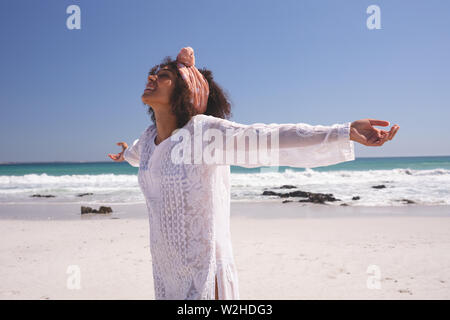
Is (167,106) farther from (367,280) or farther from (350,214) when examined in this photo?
(350,214)

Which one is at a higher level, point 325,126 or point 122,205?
point 325,126

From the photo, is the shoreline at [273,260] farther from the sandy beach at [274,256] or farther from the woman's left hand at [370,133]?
the woman's left hand at [370,133]

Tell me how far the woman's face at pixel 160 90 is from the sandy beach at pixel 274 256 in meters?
3.49

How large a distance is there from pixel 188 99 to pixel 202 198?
0.47 meters

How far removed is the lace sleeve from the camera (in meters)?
1.27

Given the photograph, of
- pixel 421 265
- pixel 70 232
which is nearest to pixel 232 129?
pixel 421 265

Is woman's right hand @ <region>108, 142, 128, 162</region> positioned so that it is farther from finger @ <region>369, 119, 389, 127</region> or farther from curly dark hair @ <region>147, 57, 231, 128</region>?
finger @ <region>369, 119, 389, 127</region>

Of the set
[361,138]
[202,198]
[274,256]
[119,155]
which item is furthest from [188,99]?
[274,256]

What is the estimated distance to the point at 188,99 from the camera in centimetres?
161

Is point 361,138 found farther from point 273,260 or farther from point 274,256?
point 274,256

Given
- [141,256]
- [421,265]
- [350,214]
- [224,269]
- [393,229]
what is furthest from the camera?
[350,214]

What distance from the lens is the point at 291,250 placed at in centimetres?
654

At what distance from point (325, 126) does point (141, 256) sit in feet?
18.6

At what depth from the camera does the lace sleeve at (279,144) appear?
4.17ft
